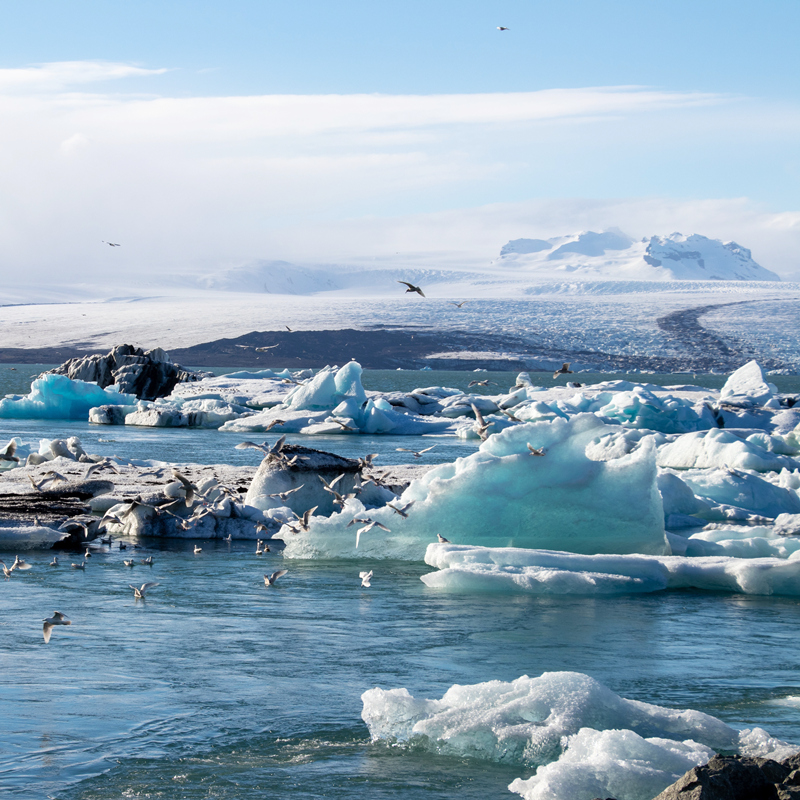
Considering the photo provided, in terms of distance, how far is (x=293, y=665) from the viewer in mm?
5672

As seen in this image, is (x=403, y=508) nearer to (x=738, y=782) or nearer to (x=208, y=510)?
(x=208, y=510)

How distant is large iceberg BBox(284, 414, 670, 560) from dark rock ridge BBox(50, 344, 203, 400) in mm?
30955

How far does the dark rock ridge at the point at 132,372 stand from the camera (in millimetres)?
38906

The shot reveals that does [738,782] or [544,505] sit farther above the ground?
[544,505]

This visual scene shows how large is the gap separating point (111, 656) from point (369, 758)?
2144 millimetres

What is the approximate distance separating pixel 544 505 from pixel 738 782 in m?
6.23

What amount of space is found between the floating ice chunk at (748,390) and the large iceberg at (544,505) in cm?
2020

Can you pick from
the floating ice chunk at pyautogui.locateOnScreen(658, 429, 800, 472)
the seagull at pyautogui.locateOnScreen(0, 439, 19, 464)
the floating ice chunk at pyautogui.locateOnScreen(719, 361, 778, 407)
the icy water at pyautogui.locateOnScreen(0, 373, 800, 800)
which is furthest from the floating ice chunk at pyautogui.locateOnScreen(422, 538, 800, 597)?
the floating ice chunk at pyautogui.locateOnScreen(719, 361, 778, 407)

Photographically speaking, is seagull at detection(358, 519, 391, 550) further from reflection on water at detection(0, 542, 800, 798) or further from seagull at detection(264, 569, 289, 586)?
seagull at detection(264, 569, 289, 586)

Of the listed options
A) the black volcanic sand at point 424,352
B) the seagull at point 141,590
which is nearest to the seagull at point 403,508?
the seagull at point 141,590

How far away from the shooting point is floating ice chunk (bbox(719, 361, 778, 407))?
2938 cm

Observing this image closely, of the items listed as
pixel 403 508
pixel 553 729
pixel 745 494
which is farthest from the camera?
pixel 745 494

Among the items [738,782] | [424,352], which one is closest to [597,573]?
[738,782]

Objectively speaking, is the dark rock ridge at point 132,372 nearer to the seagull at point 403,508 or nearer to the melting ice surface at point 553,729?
the seagull at point 403,508
